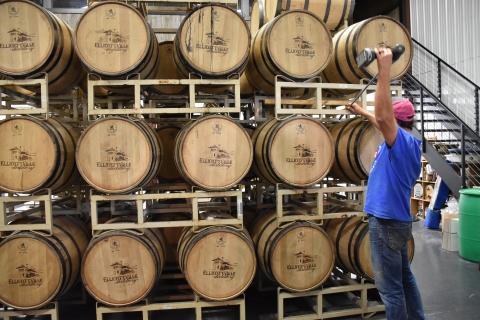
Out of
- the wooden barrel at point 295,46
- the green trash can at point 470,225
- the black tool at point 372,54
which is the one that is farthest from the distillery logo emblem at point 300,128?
the green trash can at point 470,225

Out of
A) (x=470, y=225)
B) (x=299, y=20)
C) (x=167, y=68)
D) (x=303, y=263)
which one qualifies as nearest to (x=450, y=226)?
(x=470, y=225)

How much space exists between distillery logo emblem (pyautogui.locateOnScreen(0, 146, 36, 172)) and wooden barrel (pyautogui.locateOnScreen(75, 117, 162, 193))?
1.47ft

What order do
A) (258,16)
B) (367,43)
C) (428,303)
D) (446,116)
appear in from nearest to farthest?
(367,43), (428,303), (258,16), (446,116)

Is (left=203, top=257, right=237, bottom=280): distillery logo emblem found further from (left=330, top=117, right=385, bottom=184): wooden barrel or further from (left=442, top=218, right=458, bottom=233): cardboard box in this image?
(left=442, top=218, right=458, bottom=233): cardboard box

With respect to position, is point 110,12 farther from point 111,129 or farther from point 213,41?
point 111,129

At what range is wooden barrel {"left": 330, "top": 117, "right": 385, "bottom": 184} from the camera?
372cm

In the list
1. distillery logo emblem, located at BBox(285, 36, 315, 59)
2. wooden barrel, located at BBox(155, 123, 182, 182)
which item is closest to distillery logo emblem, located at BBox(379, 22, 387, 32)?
distillery logo emblem, located at BBox(285, 36, 315, 59)

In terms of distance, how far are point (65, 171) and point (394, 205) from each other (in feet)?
9.79

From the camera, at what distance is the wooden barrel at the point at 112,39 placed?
333cm

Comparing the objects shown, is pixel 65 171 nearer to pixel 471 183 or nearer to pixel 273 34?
pixel 273 34

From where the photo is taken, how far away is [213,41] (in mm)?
3434

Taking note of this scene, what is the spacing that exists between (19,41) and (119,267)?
2321mm

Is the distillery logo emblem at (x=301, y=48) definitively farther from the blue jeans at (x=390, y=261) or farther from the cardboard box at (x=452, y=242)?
the cardboard box at (x=452, y=242)

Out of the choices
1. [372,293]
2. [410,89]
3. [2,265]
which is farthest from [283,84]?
[410,89]
